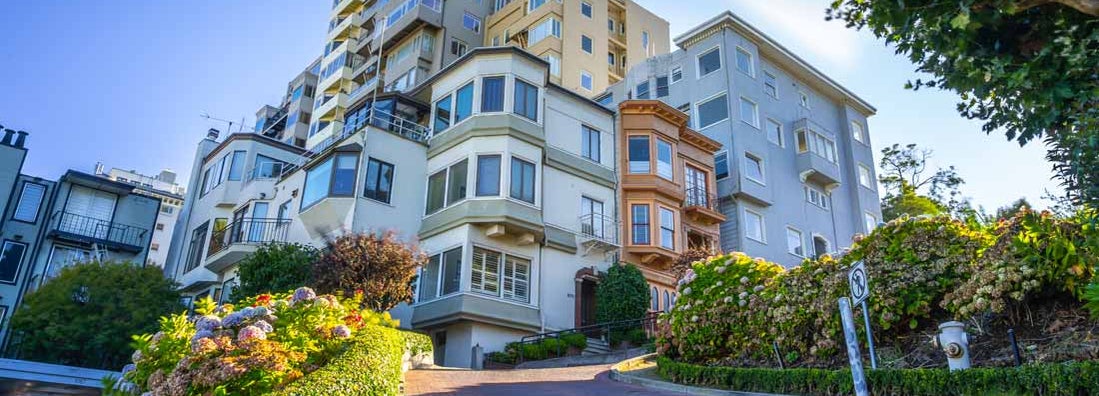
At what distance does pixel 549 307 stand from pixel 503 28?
27381 millimetres

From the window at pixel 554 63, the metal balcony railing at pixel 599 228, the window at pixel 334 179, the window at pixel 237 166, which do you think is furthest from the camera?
the window at pixel 554 63

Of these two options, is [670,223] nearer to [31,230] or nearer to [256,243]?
[256,243]

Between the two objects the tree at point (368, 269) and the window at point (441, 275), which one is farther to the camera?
the window at point (441, 275)

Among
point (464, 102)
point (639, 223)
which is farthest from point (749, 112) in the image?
point (464, 102)

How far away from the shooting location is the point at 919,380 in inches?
398

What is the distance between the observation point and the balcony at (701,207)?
100ft

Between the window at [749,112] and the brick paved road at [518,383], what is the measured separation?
825 inches

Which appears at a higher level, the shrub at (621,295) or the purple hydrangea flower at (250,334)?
the shrub at (621,295)

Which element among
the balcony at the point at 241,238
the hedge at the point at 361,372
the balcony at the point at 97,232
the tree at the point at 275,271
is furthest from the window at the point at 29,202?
the hedge at the point at 361,372

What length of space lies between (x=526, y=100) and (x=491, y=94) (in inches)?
49.9

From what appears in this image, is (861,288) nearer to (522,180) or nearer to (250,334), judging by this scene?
(250,334)

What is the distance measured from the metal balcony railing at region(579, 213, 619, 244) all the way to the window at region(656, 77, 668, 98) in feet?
42.5

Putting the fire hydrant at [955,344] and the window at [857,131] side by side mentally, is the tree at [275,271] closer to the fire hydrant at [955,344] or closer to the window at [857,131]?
the fire hydrant at [955,344]

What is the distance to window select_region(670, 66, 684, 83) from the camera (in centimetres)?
3823
